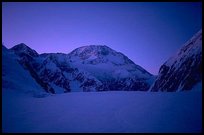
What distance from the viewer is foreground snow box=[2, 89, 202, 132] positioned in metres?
7.82

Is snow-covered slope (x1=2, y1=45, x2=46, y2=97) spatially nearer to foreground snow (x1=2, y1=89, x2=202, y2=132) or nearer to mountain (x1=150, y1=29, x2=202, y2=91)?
foreground snow (x1=2, y1=89, x2=202, y2=132)

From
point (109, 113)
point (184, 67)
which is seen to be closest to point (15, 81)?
point (109, 113)

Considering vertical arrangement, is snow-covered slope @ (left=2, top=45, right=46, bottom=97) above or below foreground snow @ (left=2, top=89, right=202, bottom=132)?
above

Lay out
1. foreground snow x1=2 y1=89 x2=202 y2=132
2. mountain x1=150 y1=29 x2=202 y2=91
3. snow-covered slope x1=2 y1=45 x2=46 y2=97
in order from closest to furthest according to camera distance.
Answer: foreground snow x1=2 y1=89 x2=202 y2=132, snow-covered slope x1=2 y1=45 x2=46 y2=97, mountain x1=150 y1=29 x2=202 y2=91

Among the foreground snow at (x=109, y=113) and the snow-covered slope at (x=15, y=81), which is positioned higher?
the snow-covered slope at (x=15, y=81)

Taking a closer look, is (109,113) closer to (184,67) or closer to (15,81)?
(15,81)

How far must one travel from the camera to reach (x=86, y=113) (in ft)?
29.6

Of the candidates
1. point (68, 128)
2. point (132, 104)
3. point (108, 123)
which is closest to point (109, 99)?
point (132, 104)

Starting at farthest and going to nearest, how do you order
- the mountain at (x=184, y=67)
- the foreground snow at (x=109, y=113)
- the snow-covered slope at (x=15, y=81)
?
the mountain at (x=184, y=67) → the snow-covered slope at (x=15, y=81) → the foreground snow at (x=109, y=113)

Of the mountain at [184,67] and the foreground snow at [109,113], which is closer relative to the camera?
the foreground snow at [109,113]

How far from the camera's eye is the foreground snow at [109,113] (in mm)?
7824

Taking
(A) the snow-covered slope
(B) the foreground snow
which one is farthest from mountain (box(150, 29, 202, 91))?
(A) the snow-covered slope

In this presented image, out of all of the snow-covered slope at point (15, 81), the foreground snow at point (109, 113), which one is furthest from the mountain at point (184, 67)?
the snow-covered slope at point (15, 81)

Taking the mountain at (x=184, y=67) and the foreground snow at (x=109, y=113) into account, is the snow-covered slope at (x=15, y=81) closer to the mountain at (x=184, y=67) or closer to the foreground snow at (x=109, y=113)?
the foreground snow at (x=109, y=113)
